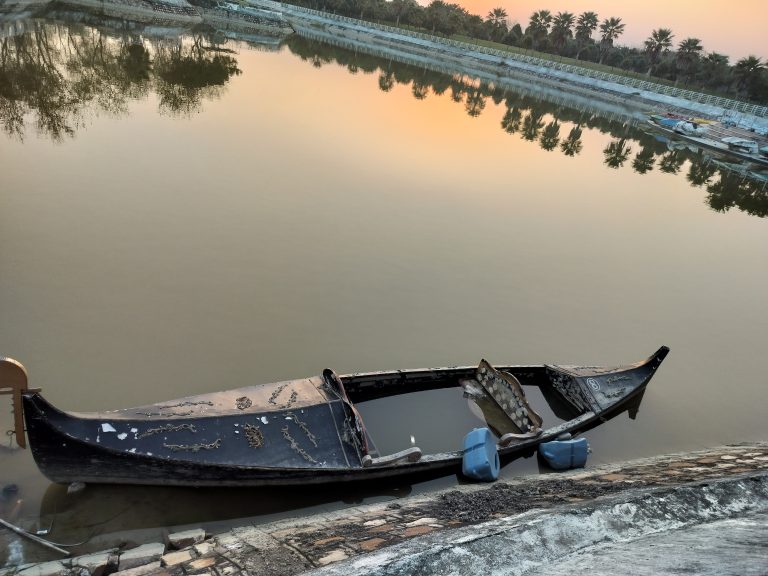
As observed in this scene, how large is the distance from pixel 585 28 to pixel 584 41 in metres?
3.16

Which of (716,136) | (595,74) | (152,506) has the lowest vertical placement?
(152,506)

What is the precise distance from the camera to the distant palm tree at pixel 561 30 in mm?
75438

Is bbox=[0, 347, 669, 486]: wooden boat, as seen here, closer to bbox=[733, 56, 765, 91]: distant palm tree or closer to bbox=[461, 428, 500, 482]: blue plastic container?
bbox=[461, 428, 500, 482]: blue plastic container

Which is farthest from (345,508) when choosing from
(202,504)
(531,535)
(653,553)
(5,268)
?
(5,268)

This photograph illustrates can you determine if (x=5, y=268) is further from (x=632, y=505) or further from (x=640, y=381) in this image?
(x=640, y=381)

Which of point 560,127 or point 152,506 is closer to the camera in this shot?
point 152,506

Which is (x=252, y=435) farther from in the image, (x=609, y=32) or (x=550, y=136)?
(x=609, y=32)

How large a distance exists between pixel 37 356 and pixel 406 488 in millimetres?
7104

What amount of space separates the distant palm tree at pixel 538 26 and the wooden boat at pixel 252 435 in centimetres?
8460

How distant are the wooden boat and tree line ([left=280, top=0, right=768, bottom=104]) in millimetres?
64092

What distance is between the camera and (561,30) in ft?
252

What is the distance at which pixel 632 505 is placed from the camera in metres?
5.01

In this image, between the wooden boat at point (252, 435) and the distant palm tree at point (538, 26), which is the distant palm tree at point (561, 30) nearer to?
the distant palm tree at point (538, 26)

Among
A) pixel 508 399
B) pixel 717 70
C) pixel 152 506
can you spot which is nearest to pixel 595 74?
pixel 717 70
